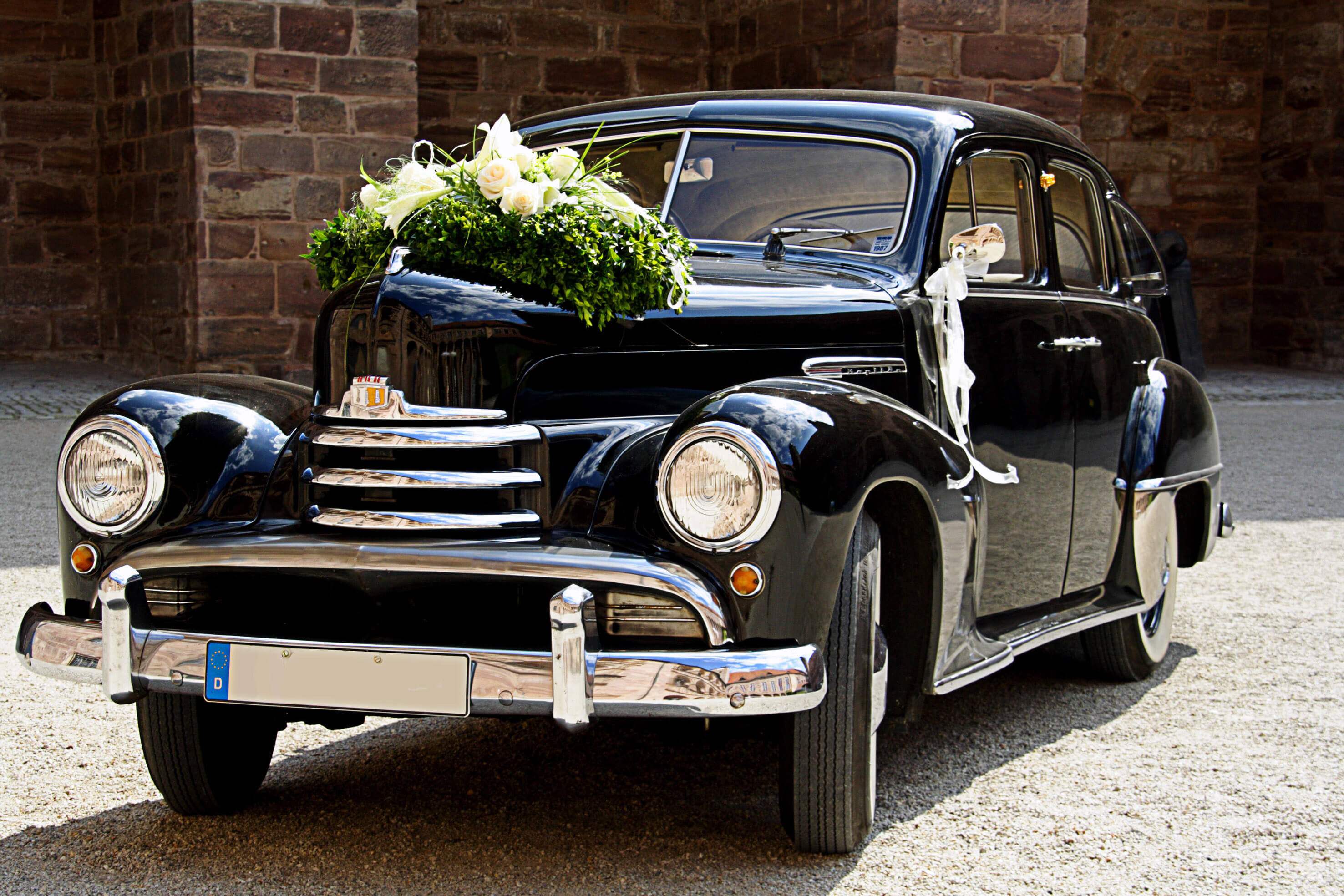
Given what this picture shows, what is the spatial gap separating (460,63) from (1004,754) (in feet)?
34.6

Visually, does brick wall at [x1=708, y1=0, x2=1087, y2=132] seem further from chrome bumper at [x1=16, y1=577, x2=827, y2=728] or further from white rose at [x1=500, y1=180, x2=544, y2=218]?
chrome bumper at [x1=16, y1=577, x2=827, y2=728]

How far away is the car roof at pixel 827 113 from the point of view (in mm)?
3871

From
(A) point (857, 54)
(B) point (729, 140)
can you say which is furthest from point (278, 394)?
(A) point (857, 54)

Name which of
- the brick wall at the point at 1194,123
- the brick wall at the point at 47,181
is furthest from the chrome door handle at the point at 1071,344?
the brick wall at the point at 1194,123

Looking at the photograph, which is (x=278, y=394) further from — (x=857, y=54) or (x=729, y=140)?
(x=857, y=54)

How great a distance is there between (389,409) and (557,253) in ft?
1.55

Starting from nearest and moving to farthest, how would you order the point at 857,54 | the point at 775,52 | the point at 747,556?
the point at 747,556
the point at 857,54
the point at 775,52

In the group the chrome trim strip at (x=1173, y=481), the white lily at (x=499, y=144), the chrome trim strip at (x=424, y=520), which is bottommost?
the chrome trim strip at (x=1173, y=481)

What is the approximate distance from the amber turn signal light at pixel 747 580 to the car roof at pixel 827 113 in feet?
5.49

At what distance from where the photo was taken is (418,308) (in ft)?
9.60

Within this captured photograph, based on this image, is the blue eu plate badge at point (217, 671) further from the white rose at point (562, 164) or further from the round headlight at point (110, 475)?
the white rose at point (562, 164)

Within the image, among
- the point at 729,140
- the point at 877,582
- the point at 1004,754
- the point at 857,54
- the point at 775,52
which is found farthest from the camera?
the point at 775,52

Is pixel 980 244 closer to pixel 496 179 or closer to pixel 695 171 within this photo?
pixel 695 171

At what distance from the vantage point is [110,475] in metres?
2.99
